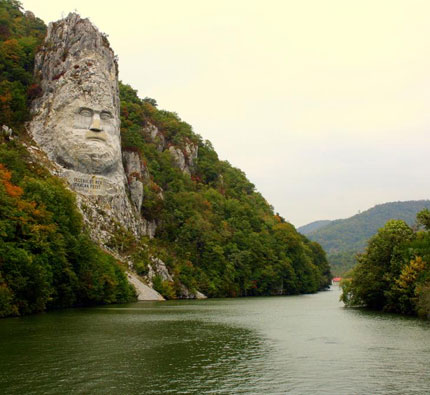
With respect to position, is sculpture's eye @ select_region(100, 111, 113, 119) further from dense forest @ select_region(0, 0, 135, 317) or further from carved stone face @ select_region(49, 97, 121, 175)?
dense forest @ select_region(0, 0, 135, 317)

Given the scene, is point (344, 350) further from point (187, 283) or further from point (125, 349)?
point (187, 283)

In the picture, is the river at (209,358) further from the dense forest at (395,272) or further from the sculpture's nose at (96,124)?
the sculpture's nose at (96,124)

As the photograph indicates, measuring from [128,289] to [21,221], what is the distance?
89.3 feet

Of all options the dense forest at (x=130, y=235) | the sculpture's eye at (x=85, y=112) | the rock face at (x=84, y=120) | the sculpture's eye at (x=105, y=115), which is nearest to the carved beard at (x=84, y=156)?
the rock face at (x=84, y=120)

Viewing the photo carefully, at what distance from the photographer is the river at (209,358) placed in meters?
18.7

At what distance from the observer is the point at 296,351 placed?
26.9m


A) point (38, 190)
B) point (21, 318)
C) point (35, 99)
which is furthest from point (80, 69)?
point (21, 318)

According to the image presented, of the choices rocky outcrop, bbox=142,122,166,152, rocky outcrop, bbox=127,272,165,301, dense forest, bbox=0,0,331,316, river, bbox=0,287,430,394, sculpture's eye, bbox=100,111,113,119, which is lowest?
river, bbox=0,287,430,394

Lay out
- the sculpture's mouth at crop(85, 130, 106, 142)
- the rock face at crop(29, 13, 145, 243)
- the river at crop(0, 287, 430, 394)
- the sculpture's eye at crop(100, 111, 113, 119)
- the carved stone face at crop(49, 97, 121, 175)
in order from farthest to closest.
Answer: the sculpture's eye at crop(100, 111, 113, 119) → the sculpture's mouth at crop(85, 130, 106, 142) → the carved stone face at crop(49, 97, 121, 175) → the rock face at crop(29, 13, 145, 243) → the river at crop(0, 287, 430, 394)

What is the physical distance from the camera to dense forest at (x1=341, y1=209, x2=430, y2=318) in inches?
1906

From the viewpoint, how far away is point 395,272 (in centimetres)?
5331

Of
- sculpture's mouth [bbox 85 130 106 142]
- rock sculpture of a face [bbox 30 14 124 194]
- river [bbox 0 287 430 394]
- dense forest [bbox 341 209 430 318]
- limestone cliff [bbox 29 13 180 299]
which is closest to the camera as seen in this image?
river [bbox 0 287 430 394]

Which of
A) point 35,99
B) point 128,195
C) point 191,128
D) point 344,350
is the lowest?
point 344,350

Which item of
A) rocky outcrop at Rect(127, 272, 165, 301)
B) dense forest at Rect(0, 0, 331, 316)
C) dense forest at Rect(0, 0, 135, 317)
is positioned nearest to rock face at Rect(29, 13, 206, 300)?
rocky outcrop at Rect(127, 272, 165, 301)
